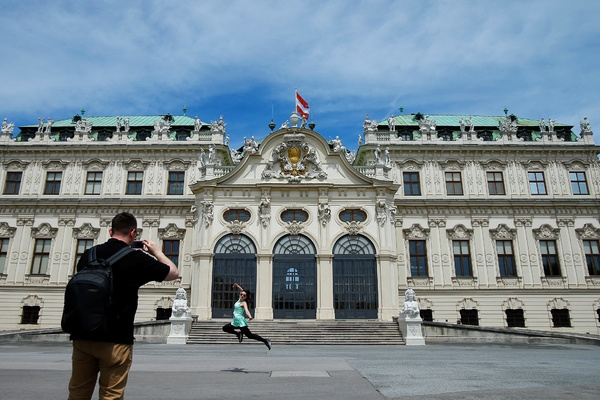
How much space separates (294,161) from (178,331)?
48.5 ft

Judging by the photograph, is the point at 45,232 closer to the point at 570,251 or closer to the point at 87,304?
the point at 87,304

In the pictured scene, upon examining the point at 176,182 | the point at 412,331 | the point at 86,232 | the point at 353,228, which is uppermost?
the point at 176,182

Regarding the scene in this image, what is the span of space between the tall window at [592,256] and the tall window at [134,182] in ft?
117

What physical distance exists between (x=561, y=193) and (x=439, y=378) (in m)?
33.8

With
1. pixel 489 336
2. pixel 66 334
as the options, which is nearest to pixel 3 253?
pixel 66 334

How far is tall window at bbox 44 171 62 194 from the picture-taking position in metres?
37.7

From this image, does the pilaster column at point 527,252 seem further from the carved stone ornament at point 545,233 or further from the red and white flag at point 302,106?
the red and white flag at point 302,106

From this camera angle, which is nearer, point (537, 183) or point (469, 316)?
point (469, 316)

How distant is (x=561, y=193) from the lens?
37.0m

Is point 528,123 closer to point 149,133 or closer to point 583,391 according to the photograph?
point 149,133

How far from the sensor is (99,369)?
402cm

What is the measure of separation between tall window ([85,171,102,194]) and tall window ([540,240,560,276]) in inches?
1404

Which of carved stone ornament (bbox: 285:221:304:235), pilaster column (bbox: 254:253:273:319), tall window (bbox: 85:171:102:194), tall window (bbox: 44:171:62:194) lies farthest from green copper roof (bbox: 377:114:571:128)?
tall window (bbox: 44:171:62:194)

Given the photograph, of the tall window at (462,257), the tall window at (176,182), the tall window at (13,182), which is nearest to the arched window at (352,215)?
the tall window at (462,257)
